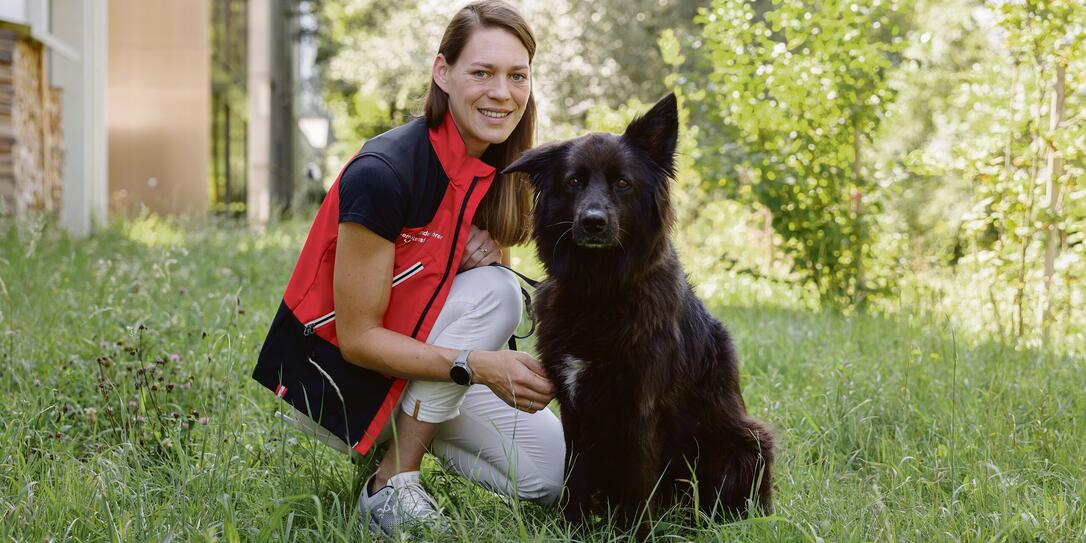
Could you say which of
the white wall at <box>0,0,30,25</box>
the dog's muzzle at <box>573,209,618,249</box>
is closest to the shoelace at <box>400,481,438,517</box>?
the dog's muzzle at <box>573,209,618,249</box>

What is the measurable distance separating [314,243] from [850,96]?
4288 millimetres

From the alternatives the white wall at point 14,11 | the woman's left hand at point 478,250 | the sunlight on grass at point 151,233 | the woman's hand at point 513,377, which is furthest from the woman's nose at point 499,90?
the white wall at point 14,11

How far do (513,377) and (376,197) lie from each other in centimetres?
64

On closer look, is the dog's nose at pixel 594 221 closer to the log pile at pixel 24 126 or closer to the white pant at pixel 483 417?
the white pant at pixel 483 417

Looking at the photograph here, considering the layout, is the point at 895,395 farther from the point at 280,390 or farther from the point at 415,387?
the point at 280,390

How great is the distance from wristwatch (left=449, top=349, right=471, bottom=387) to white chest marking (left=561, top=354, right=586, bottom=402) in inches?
10.8

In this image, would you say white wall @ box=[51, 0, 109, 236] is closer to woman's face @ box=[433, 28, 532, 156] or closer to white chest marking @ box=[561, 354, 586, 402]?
woman's face @ box=[433, 28, 532, 156]

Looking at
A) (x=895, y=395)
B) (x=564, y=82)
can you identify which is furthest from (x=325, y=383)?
(x=564, y=82)

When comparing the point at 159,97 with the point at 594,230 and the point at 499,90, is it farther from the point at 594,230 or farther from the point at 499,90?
the point at 594,230

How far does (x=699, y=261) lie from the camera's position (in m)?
8.88

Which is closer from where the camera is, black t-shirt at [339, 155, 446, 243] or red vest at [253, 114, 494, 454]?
black t-shirt at [339, 155, 446, 243]

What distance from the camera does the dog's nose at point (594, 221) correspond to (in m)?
2.45

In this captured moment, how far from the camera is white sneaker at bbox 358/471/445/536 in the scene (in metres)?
2.43

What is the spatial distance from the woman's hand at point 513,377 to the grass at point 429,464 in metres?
0.31
